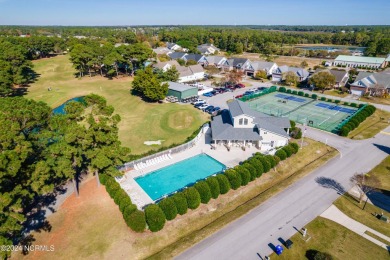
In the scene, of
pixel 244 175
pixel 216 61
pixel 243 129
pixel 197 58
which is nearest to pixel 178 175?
pixel 244 175

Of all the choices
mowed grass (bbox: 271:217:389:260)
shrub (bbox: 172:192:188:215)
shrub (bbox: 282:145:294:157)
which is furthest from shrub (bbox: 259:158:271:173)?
shrub (bbox: 172:192:188:215)

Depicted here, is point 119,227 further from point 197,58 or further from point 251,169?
point 197,58

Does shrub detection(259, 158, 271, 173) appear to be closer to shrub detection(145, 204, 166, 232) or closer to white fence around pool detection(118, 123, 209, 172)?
white fence around pool detection(118, 123, 209, 172)

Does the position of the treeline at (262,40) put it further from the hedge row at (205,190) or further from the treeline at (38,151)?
the treeline at (38,151)

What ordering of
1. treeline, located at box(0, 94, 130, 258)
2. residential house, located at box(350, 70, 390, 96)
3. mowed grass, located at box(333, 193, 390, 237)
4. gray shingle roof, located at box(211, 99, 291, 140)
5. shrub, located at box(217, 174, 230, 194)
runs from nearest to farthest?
1. treeline, located at box(0, 94, 130, 258)
2. mowed grass, located at box(333, 193, 390, 237)
3. shrub, located at box(217, 174, 230, 194)
4. gray shingle roof, located at box(211, 99, 291, 140)
5. residential house, located at box(350, 70, 390, 96)

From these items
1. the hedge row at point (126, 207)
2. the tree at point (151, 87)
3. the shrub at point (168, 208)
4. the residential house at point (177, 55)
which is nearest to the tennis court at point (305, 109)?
the tree at point (151, 87)
